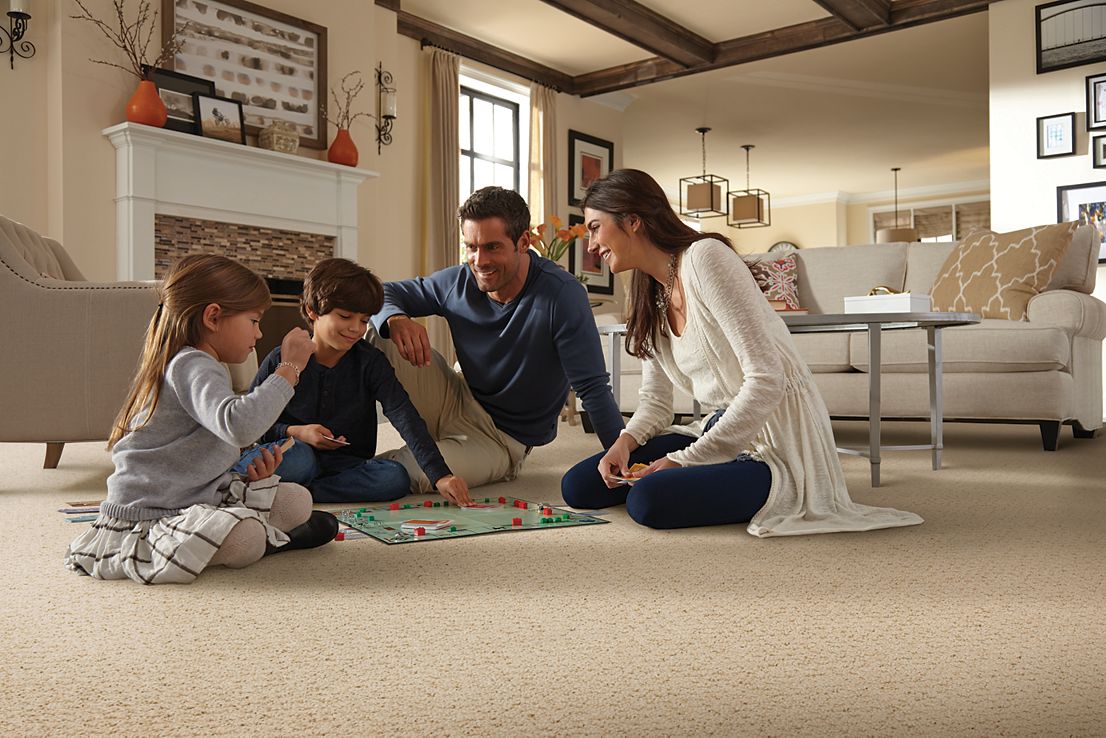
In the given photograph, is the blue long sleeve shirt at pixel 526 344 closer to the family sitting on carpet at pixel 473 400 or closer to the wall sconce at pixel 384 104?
the family sitting on carpet at pixel 473 400

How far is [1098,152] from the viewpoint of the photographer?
565cm

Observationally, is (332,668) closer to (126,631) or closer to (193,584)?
(126,631)

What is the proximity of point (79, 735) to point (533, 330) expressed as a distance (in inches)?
65.2

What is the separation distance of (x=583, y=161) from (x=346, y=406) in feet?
20.0

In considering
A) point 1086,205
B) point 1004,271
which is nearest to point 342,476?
point 1004,271

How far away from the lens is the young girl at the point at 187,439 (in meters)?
1.44

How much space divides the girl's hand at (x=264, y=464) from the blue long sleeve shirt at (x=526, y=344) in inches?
34.4

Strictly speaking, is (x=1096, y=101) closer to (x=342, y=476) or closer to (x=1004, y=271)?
(x=1004, y=271)

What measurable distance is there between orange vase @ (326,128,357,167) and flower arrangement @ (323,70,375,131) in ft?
0.38

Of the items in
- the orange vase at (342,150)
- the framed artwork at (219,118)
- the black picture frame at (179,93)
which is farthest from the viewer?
the orange vase at (342,150)

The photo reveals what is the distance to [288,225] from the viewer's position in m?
5.30

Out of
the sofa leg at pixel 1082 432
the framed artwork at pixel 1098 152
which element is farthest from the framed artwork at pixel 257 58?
the framed artwork at pixel 1098 152

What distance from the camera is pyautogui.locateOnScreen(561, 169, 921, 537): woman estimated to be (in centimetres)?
183

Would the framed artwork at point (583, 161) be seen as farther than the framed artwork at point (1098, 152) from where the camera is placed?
Yes
